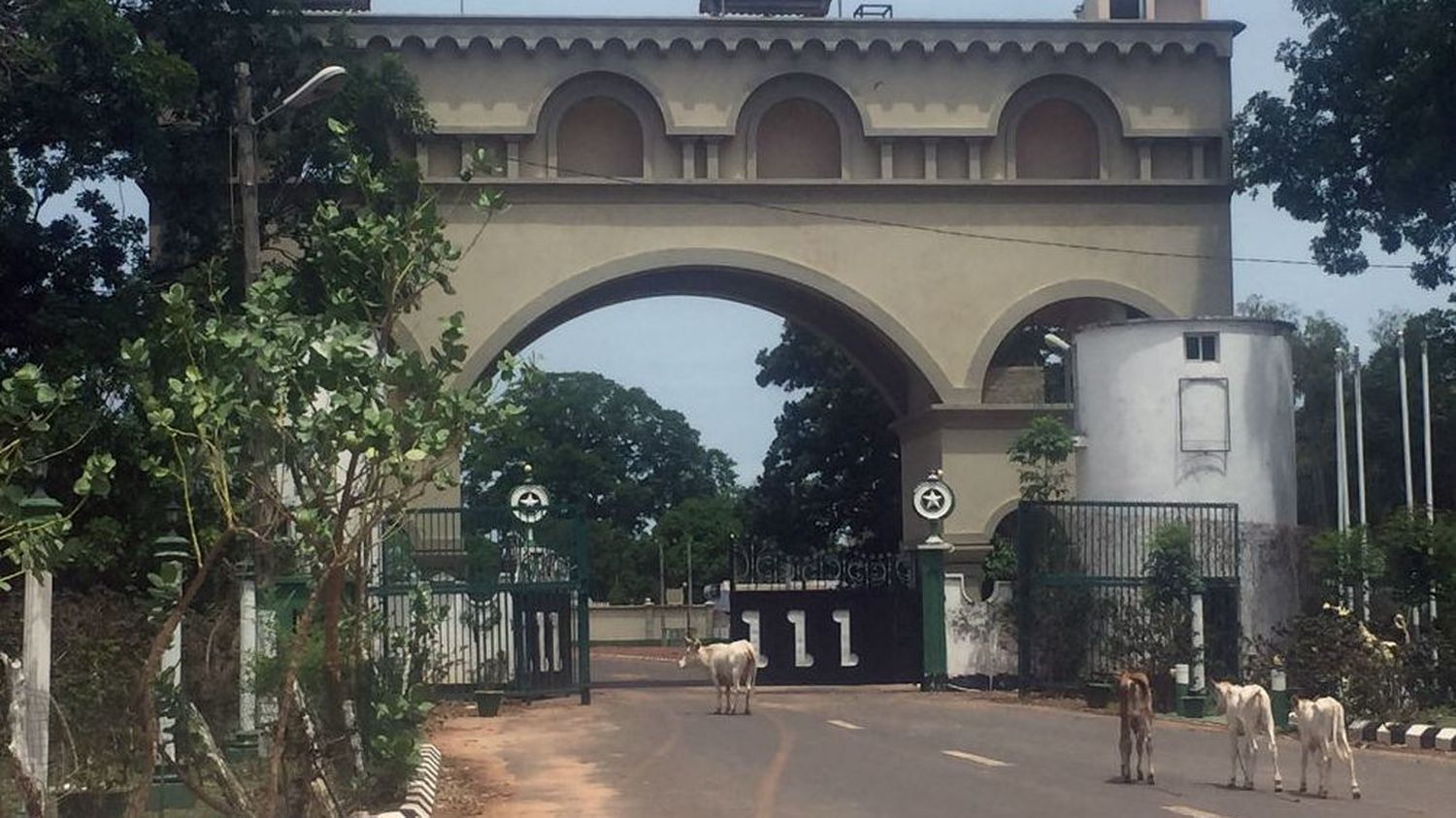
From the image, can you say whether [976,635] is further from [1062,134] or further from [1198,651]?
[1062,134]

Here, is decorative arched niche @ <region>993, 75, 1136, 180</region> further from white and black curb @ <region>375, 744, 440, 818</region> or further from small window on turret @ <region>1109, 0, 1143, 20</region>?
white and black curb @ <region>375, 744, 440, 818</region>

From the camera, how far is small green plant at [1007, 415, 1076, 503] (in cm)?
3619

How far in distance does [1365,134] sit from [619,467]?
2786 inches

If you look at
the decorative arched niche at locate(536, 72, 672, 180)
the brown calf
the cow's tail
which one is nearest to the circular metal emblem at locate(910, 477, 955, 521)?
the decorative arched niche at locate(536, 72, 672, 180)

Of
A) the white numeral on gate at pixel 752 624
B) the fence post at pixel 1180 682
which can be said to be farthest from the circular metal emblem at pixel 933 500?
the fence post at pixel 1180 682

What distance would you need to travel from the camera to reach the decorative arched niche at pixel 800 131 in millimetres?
41969

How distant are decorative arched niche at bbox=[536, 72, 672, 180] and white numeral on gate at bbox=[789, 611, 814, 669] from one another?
31.6 ft

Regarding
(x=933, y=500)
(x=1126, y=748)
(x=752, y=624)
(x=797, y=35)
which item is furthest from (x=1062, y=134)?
(x=1126, y=748)

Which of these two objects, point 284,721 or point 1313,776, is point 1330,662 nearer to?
point 1313,776

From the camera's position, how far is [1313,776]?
59.0 feet

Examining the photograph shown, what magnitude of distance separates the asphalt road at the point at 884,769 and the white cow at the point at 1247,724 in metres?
0.20

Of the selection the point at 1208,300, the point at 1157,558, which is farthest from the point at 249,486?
the point at 1208,300

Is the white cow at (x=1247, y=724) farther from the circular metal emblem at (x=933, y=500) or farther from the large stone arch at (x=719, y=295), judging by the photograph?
the large stone arch at (x=719, y=295)

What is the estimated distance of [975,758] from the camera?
20.3 metres
